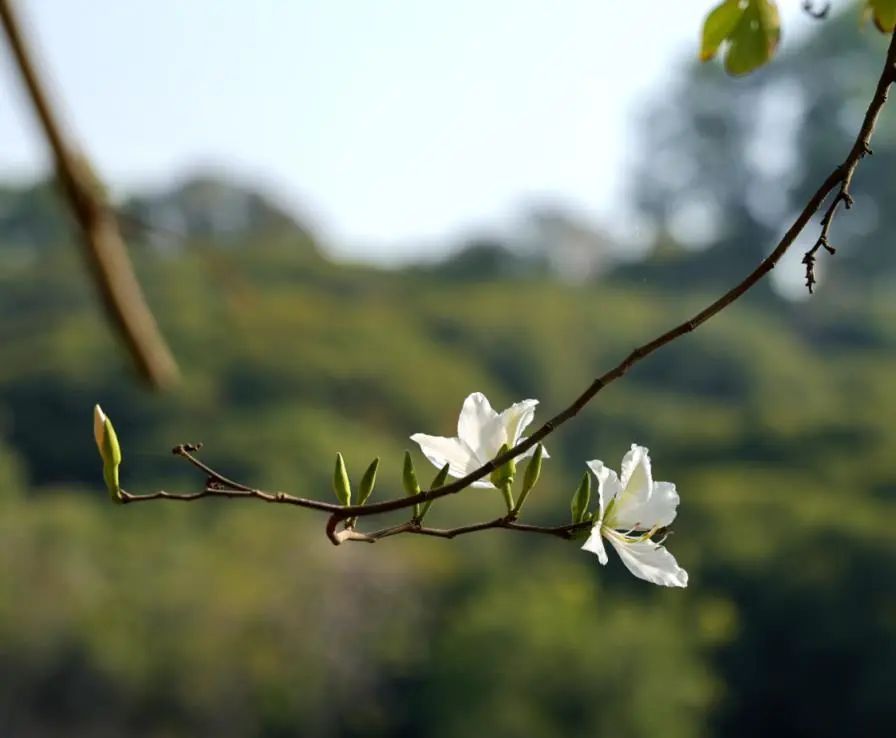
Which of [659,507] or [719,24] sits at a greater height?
[719,24]

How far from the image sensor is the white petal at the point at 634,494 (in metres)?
0.40

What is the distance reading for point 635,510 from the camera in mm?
401

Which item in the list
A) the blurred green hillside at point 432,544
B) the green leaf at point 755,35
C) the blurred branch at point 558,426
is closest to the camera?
the blurred branch at point 558,426

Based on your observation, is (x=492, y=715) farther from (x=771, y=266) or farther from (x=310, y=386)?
(x=771, y=266)

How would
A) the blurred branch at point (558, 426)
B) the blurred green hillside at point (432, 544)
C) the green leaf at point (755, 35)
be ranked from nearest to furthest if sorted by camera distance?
1. the blurred branch at point (558, 426)
2. the green leaf at point (755, 35)
3. the blurred green hillside at point (432, 544)

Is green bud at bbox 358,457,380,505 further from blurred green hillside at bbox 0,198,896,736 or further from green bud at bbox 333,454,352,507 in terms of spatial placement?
blurred green hillside at bbox 0,198,896,736

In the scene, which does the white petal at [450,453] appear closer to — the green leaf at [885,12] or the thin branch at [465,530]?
the thin branch at [465,530]

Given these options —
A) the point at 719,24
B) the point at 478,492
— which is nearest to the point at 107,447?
the point at 719,24

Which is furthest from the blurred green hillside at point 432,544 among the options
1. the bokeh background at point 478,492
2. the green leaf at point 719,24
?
the green leaf at point 719,24

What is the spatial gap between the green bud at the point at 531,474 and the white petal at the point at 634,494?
0.03 metres

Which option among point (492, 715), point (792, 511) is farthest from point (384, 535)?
point (792, 511)

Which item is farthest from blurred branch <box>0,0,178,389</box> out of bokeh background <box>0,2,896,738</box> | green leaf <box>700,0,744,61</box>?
bokeh background <box>0,2,896,738</box>

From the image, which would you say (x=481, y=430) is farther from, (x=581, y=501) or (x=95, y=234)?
(x=95, y=234)

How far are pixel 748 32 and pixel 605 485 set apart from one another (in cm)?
15
